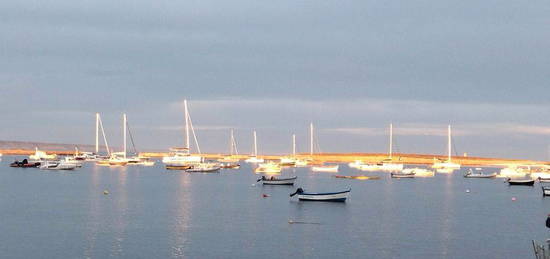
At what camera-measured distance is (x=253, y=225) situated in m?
65.1

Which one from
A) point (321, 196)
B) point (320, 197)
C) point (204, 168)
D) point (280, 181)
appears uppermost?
point (204, 168)

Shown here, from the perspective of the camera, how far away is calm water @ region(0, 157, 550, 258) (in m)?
51.5

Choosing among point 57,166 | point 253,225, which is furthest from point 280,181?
point 57,166

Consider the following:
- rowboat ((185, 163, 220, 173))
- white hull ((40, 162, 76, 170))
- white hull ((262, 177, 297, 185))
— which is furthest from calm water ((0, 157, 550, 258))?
white hull ((40, 162, 76, 170))

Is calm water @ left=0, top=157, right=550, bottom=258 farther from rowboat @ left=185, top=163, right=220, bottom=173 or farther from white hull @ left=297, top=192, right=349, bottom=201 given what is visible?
rowboat @ left=185, top=163, right=220, bottom=173

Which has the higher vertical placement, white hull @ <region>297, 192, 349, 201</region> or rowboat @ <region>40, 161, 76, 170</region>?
rowboat @ <region>40, 161, 76, 170</region>

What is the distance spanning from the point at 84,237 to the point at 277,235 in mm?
13724

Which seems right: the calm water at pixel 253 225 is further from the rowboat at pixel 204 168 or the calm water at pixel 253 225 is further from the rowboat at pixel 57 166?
the rowboat at pixel 57 166

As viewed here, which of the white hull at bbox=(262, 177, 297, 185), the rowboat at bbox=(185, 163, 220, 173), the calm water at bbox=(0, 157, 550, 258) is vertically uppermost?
the rowboat at bbox=(185, 163, 220, 173)

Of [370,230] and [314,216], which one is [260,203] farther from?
[370,230]

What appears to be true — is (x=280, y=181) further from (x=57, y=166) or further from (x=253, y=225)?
(x=57, y=166)

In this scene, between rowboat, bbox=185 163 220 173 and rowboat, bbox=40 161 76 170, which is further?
rowboat, bbox=40 161 76 170

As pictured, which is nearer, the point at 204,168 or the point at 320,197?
the point at 320,197

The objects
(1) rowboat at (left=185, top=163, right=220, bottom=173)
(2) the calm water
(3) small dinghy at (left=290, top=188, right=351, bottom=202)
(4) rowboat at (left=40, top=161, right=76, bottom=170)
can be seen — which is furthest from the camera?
(4) rowboat at (left=40, top=161, right=76, bottom=170)
